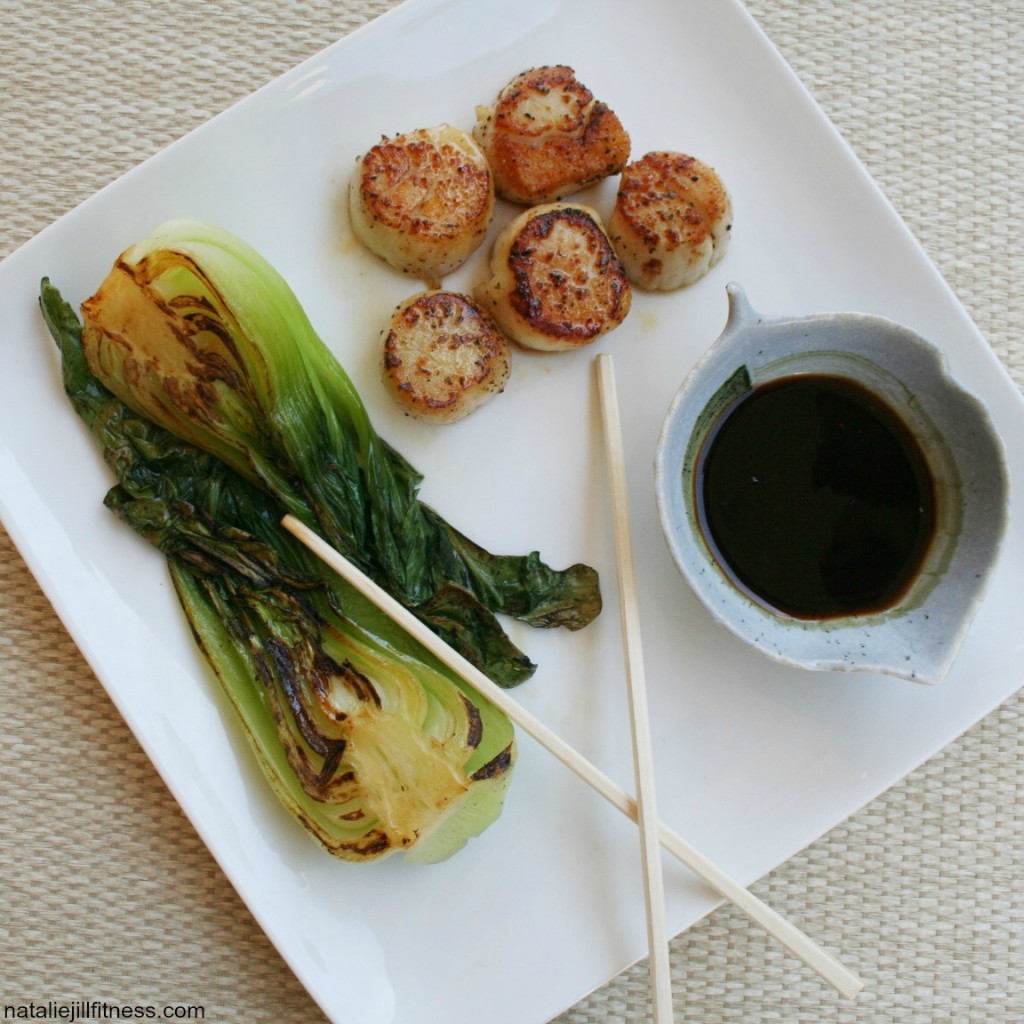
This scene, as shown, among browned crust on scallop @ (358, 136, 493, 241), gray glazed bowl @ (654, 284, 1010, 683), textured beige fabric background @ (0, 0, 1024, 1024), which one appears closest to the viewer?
gray glazed bowl @ (654, 284, 1010, 683)

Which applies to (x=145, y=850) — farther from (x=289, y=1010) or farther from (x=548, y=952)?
(x=548, y=952)

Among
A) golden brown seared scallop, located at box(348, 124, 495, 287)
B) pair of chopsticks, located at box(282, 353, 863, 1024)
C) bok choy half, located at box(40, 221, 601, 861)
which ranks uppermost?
golden brown seared scallop, located at box(348, 124, 495, 287)

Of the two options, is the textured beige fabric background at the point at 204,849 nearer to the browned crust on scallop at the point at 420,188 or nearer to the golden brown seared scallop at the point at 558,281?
the browned crust on scallop at the point at 420,188

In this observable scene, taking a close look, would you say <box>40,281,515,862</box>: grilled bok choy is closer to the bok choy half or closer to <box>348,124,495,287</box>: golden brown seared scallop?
the bok choy half

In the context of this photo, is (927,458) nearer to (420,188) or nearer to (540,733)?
(540,733)

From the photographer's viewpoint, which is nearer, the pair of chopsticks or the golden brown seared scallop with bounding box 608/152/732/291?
the pair of chopsticks

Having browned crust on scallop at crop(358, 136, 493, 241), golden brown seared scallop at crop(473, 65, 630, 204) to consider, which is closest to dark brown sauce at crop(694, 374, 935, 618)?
golden brown seared scallop at crop(473, 65, 630, 204)

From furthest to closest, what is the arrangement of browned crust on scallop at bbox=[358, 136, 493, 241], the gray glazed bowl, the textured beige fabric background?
1. the textured beige fabric background
2. browned crust on scallop at bbox=[358, 136, 493, 241]
3. the gray glazed bowl

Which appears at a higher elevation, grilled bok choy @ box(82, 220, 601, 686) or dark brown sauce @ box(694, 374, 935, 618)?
grilled bok choy @ box(82, 220, 601, 686)
